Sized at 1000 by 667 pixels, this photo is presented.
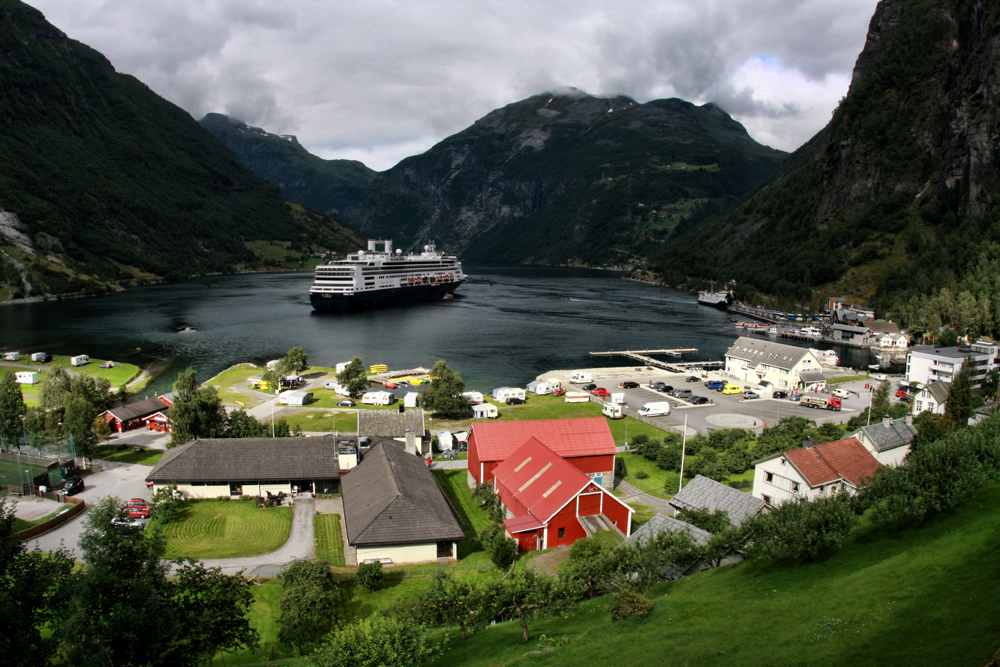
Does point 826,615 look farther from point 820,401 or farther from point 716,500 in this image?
point 820,401

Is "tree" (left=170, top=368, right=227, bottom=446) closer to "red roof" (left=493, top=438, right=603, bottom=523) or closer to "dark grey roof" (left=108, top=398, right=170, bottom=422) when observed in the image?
"dark grey roof" (left=108, top=398, right=170, bottom=422)

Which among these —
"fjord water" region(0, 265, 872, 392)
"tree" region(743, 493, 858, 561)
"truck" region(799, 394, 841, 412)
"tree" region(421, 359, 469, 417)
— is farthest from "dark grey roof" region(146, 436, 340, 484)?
"truck" region(799, 394, 841, 412)

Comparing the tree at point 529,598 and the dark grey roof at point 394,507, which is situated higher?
the tree at point 529,598

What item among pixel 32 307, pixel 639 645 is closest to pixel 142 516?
pixel 639 645

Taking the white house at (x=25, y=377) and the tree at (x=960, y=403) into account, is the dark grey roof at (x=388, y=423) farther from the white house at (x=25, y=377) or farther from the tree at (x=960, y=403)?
the white house at (x=25, y=377)

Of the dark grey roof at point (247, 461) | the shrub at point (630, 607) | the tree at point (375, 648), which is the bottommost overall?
the dark grey roof at point (247, 461)

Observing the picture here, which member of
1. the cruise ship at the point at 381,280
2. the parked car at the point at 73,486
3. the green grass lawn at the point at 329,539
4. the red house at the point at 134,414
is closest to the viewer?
the green grass lawn at the point at 329,539

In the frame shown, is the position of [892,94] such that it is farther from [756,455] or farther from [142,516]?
[142,516]

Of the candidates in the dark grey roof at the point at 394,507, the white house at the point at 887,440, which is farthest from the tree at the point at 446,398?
the white house at the point at 887,440

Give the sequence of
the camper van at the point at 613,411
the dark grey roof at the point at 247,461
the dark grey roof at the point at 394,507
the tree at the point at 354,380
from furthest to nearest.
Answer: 1. the tree at the point at 354,380
2. the camper van at the point at 613,411
3. the dark grey roof at the point at 247,461
4. the dark grey roof at the point at 394,507
